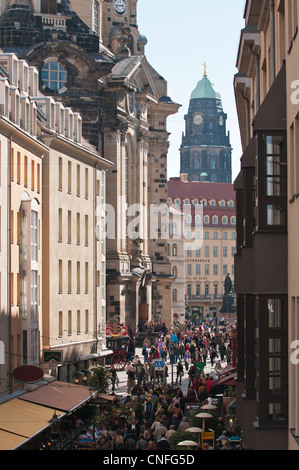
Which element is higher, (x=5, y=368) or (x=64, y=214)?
(x=64, y=214)

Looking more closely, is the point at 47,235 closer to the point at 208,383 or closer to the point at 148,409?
the point at 208,383

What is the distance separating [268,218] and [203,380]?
26.8m

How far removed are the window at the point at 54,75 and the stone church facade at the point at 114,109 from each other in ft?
0.21

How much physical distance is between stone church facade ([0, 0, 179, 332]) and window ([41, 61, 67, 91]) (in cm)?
6

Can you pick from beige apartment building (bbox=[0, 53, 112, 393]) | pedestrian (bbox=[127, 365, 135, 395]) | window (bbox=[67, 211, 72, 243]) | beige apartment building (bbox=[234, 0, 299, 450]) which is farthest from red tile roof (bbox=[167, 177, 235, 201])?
beige apartment building (bbox=[234, 0, 299, 450])

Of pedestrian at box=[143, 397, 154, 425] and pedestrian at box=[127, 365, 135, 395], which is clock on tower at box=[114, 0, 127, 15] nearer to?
pedestrian at box=[127, 365, 135, 395]

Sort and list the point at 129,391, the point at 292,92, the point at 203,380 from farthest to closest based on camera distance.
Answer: the point at 129,391 → the point at 203,380 → the point at 292,92

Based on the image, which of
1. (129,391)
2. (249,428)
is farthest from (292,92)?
(129,391)

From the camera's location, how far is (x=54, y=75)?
256 ft

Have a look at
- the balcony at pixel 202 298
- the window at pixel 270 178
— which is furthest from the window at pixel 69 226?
the balcony at pixel 202 298

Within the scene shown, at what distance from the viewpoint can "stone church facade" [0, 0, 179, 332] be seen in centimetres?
7794

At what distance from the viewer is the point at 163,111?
331ft

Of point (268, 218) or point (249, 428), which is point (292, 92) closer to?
point (268, 218)

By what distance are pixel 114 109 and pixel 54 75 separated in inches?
238
